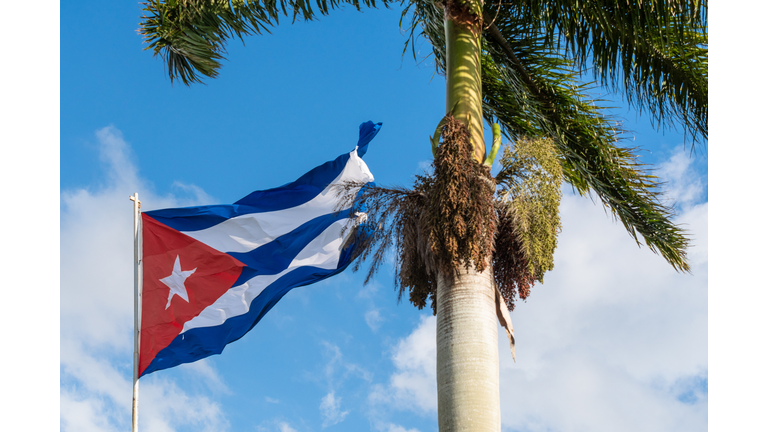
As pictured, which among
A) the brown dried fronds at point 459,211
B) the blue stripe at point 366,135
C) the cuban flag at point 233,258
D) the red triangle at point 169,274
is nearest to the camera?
the brown dried fronds at point 459,211

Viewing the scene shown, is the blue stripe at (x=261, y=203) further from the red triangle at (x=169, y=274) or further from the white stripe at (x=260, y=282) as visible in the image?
the white stripe at (x=260, y=282)

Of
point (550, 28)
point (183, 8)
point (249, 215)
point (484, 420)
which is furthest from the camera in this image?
point (249, 215)

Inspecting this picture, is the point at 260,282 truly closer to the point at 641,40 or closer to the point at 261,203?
the point at 261,203

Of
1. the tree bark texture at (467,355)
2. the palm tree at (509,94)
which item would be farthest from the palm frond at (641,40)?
the tree bark texture at (467,355)

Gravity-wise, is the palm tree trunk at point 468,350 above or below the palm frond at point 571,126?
below

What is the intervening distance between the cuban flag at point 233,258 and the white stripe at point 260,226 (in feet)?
0.05

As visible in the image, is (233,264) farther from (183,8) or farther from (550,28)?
(550,28)

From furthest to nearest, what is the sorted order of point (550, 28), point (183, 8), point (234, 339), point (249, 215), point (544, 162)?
point (249, 215), point (234, 339), point (183, 8), point (550, 28), point (544, 162)

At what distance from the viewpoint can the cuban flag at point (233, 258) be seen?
31.2 feet

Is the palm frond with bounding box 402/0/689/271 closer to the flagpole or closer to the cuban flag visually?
the cuban flag

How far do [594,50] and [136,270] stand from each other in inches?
248

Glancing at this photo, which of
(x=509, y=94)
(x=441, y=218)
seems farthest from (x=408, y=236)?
(x=509, y=94)

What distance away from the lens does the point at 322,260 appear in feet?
32.2
